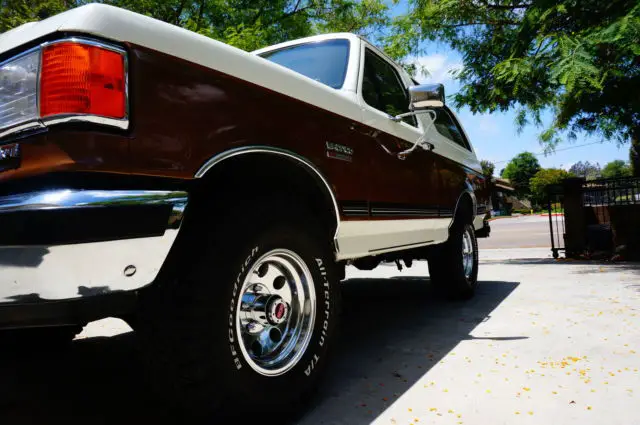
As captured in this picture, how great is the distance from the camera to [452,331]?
365cm

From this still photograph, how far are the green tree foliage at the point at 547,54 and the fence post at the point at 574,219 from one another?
150 cm

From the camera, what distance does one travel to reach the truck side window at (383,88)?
3211 mm

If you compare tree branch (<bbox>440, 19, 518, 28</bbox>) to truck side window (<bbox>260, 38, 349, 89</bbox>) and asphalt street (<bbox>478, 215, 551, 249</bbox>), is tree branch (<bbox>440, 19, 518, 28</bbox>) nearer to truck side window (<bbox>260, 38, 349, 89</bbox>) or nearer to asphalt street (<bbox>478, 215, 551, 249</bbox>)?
asphalt street (<bbox>478, 215, 551, 249</bbox>)

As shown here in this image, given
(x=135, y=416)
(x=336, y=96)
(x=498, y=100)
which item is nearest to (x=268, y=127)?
(x=336, y=96)

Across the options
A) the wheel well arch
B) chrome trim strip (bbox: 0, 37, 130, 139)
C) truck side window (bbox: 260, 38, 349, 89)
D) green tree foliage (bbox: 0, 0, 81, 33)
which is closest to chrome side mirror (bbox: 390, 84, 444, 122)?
truck side window (bbox: 260, 38, 349, 89)

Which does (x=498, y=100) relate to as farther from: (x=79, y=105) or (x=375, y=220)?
(x=79, y=105)

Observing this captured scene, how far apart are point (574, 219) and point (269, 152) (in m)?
9.01

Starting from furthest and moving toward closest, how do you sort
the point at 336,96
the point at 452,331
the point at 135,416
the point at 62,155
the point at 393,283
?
the point at 393,283
the point at 452,331
the point at 336,96
the point at 135,416
the point at 62,155

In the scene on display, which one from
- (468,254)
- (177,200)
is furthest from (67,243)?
(468,254)

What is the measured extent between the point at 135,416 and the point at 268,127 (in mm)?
1510

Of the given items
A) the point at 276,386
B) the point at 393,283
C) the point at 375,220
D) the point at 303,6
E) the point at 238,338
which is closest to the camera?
the point at 238,338

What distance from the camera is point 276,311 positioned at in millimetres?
2117

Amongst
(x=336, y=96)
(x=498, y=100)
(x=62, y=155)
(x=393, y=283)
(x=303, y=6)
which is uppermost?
(x=303, y=6)

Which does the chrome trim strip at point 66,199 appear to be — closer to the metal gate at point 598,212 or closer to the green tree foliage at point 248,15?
the green tree foliage at point 248,15
